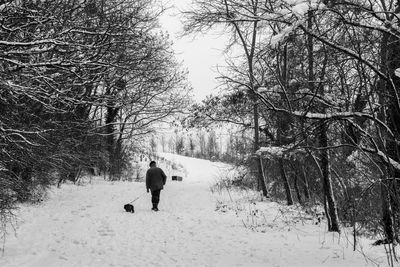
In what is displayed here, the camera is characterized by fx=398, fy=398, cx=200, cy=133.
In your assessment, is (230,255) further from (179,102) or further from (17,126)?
(179,102)

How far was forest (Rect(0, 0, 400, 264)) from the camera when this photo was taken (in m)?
5.38

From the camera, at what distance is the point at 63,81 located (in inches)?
328

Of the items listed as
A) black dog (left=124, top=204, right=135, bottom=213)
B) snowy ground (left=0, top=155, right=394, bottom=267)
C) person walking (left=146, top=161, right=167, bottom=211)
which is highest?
person walking (left=146, top=161, right=167, bottom=211)

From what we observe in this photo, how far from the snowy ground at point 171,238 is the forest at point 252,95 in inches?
27.7

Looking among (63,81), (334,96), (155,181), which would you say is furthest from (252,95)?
(155,181)

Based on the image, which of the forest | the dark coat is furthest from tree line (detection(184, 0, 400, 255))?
the dark coat

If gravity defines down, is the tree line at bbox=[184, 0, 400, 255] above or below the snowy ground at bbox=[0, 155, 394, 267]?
above

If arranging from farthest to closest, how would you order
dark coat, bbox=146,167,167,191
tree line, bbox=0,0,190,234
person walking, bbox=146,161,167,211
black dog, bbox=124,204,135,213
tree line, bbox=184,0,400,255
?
dark coat, bbox=146,167,167,191 → person walking, bbox=146,161,167,211 → black dog, bbox=124,204,135,213 → tree line, bbox=0,0,190,234 → tree line, bbox=184,0,400,255

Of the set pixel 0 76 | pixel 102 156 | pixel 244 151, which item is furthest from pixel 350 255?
pixel 102 156

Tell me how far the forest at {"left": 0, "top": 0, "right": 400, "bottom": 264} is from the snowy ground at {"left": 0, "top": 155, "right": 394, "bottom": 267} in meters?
0.70

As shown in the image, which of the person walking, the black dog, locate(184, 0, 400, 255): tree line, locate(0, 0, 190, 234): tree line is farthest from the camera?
the person walking

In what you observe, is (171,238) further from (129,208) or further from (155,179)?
(155,179)

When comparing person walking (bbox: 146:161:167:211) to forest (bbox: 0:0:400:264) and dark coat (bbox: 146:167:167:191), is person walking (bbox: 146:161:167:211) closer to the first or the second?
dark coat (bbox: 146:167:167:191)

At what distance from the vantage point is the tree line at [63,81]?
Result: 6613mm
